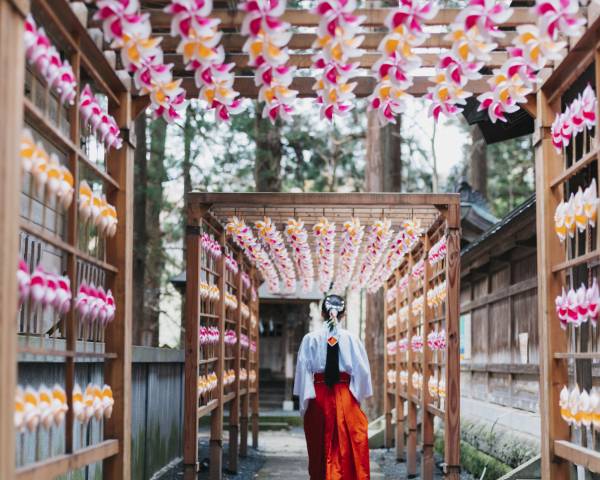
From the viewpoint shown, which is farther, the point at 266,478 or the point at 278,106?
the point at 266,478

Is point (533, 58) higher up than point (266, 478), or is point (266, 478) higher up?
point (533, 58)

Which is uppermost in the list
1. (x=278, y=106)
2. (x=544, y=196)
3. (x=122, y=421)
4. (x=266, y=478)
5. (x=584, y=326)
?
(x=278, y=106)

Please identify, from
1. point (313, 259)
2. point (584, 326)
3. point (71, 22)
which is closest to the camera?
point (71, 22)

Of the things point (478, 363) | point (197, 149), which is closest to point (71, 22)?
point (478, 363)

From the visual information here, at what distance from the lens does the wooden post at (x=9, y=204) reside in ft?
11.3

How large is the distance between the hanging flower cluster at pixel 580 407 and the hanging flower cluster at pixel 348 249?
5.06 meters

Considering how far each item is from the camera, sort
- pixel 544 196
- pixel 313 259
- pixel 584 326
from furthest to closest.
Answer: pixel 313 259
pixel 584 326
pixel 544 196

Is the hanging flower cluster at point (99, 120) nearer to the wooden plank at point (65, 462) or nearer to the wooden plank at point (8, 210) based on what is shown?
the wooden plank at point (8, 210)

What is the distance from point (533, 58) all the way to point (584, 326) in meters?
2.29

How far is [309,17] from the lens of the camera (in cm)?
483

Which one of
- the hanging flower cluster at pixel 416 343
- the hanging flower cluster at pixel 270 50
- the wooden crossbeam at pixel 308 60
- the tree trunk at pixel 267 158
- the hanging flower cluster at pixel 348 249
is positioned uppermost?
the tree trunk at pixel 267 158

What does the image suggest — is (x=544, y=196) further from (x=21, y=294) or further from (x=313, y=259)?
(x=313, y=259)

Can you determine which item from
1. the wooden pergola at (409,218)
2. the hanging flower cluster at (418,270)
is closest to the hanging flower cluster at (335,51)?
the wooden pergola at (409,218)

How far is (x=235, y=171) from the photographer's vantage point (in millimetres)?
25672
